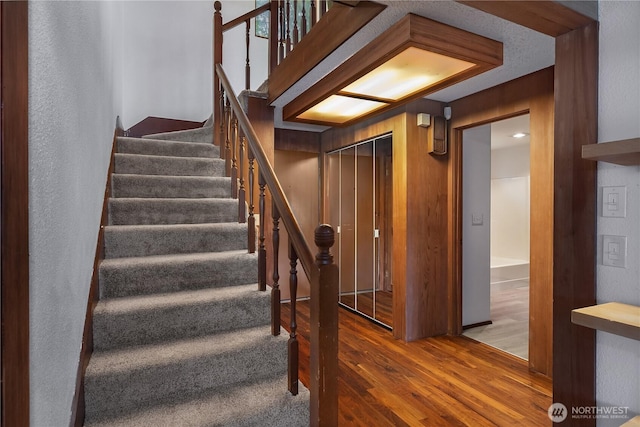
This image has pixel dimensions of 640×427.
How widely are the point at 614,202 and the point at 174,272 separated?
84.5 inches

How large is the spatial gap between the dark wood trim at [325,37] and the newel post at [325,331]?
1.30 m

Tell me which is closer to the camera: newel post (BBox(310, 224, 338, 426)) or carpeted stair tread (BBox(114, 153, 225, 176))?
newel post (BBox(310, 224, 338, 426))

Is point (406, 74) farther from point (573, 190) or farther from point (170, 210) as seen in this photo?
point (170, 210)

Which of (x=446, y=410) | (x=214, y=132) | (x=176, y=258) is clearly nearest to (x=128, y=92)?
(x=214, y=132)

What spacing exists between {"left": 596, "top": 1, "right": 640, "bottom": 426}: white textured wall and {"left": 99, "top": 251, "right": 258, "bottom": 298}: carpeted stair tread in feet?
5.90

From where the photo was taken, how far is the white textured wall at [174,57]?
14.1ft

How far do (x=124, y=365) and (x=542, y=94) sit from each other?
3.11 m

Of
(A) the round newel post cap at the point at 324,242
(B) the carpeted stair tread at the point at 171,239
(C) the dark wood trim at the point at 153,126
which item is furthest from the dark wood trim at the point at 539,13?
(C) the dark wood trim at the point at 153,126

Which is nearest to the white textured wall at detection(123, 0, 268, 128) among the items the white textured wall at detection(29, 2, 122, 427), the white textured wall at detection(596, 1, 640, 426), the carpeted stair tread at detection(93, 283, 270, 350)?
the white textured wall at detection(29, 2, 122, 427)

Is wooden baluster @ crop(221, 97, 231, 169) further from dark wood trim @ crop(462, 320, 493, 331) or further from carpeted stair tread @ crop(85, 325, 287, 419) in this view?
dark wood trim @ crop(462, 320, 493, 331)

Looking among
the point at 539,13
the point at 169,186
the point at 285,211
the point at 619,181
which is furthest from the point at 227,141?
the point at 619,181

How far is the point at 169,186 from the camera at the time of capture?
2.78 metres

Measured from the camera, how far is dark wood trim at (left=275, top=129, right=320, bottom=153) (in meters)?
4.36

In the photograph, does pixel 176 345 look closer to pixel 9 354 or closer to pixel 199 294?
pixel 199 294
